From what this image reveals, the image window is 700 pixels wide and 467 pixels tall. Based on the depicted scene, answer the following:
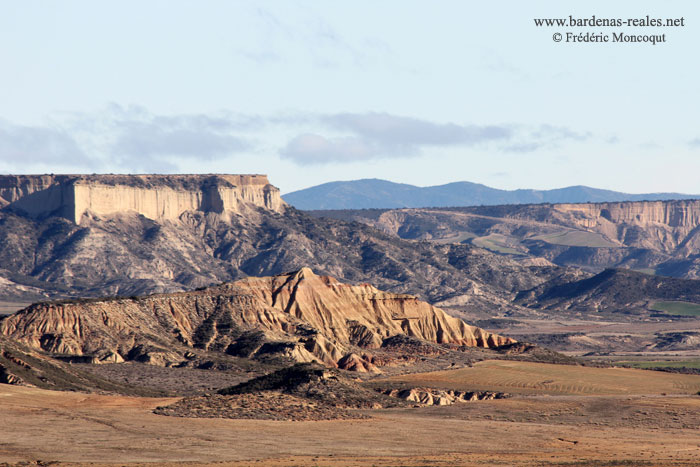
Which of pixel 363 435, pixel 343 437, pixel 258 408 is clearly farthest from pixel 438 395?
pixel 343 437

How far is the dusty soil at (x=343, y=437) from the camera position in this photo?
319 ft

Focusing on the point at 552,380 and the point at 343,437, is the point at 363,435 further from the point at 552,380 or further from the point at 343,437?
the point at 552,380

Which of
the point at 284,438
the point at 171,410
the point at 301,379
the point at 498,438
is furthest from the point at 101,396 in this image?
the point at 498,438

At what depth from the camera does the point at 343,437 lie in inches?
4348

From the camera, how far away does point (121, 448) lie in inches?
3935

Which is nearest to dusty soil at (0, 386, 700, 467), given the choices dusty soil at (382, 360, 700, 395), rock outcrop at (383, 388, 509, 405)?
rock outcrop at (383, 388, 509, 405)

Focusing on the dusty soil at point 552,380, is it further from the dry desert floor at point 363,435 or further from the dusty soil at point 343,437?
the dusty soil at point 343,437

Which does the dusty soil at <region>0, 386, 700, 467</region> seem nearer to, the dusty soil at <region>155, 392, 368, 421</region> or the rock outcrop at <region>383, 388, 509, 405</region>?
the dusty soil at <region>155, 392, 368, 421</region>

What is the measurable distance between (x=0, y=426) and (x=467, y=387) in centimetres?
7678

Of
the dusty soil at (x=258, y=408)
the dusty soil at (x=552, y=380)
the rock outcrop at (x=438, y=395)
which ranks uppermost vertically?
the dusty soil at (x=258, y=408)

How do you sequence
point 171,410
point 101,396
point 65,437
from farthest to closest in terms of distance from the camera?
point 101,396
point 171,410
point 65,437

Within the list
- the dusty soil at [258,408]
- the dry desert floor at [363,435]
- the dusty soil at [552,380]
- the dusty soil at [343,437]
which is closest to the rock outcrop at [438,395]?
the dry desert floor at [363,435]

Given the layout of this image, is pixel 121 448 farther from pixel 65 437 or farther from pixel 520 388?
pixel 520 388

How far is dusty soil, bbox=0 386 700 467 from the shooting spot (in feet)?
319
